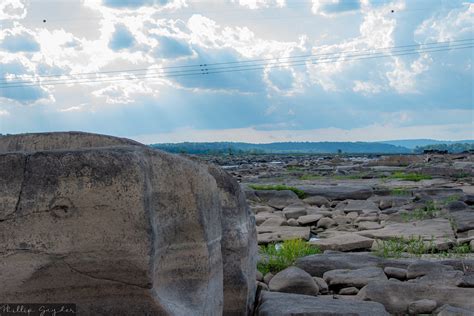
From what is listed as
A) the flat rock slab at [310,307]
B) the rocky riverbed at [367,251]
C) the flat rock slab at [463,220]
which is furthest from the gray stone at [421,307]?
the flat rock slab at [463,220]

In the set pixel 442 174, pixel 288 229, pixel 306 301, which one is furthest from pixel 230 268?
pixel 442 174

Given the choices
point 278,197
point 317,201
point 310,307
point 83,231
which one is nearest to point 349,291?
point 310,307

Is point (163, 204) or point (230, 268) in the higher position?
point (163, 204)

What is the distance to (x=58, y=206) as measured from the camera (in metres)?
3.15

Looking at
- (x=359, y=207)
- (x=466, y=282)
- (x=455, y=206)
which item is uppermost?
(x=455, y=206)

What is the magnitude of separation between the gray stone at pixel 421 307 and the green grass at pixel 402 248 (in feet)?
8.01

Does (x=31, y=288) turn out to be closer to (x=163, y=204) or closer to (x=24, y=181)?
(x=24, y=181)

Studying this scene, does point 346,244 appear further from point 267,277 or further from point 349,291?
point 349,291

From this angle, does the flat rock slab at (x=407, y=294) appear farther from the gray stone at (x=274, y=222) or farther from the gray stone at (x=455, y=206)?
the gray stone at (x=455, y=206)

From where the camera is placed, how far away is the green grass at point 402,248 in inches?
314

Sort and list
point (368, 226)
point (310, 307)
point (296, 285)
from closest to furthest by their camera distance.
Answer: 1. point (310, 307)
2. point (296, 285)
3. point (368, 226)

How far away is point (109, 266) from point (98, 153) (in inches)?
22.4

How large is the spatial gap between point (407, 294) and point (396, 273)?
1024mm

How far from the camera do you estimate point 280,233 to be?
10.0 metres
